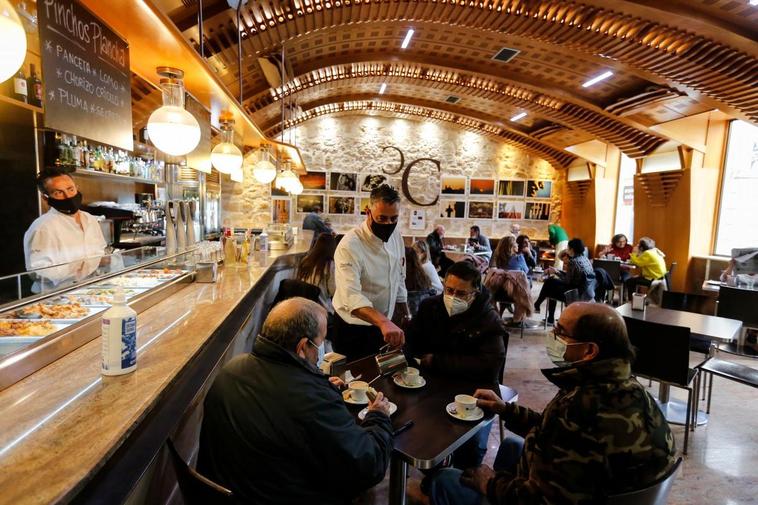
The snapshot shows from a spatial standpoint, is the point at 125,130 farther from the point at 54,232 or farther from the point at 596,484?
the point at 596,484

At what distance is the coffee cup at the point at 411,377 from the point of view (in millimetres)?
2241

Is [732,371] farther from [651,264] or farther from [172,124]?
[172,124]

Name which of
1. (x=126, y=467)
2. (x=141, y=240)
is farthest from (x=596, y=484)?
(x=141, y=240)

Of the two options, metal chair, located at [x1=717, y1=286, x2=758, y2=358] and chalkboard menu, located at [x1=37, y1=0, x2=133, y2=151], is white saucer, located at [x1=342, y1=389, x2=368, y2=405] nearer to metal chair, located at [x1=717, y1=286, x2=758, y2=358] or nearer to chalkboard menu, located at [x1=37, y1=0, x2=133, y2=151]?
chalkboard menu, located at [x1=37, y1=0, x2=133, y2=151]

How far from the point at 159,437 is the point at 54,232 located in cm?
218

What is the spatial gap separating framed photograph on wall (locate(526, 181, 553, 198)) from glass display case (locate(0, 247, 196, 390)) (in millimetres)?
12067

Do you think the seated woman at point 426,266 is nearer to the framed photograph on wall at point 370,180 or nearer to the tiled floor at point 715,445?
the tiled floor at point 715,445

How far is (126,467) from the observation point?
1.21 meters

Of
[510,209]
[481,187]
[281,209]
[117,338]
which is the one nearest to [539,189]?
[510,209]

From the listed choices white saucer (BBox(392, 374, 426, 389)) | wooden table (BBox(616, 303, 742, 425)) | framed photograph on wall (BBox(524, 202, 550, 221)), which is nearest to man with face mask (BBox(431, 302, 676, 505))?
white saucer (BBox(392, 374, 426, 389))

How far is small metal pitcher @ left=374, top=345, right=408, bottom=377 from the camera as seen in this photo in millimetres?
2230

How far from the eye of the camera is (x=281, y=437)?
51.3 inches

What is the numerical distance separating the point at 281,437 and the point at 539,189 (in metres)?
13.1

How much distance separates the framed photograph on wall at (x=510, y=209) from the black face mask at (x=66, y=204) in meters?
11.7
